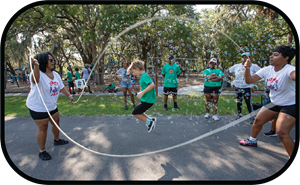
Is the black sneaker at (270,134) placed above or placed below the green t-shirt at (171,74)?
below

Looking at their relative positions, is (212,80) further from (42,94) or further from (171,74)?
(42,94)

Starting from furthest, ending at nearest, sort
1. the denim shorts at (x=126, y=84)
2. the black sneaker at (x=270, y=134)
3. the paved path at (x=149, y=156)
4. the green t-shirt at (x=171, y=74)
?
the denim shorts at (x=126, y=84) < the green t-shirt at (x=171, y=74) < the black sneaker at (x=270, y=134) < the paved path at (x=149, y=156)

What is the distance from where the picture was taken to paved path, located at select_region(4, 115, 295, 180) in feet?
8.59

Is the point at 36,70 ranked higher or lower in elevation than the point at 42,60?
lower

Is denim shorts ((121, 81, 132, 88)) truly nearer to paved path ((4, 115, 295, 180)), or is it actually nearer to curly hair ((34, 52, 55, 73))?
paved path ((4, 115, 295, 180))

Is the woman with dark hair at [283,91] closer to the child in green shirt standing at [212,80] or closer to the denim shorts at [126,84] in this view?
the child in green shirt standing at [212,80]

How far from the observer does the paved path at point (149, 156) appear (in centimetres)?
262

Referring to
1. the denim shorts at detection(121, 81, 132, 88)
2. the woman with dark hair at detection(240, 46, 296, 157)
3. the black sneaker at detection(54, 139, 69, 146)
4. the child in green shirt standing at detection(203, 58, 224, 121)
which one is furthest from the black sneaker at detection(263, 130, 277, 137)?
the black sneaker at detection(54, 139, 69, 146)

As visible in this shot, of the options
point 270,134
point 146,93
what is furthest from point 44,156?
point 270,134

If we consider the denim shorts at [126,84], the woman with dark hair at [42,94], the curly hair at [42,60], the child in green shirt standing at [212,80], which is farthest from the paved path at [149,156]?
the denim shorts at [126,84]

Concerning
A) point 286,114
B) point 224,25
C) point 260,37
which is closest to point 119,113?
point 286,114

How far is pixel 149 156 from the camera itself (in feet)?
10.3

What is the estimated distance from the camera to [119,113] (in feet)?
20.0

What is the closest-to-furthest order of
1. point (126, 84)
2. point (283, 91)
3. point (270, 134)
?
point (283, 91), point (270, 134), point (126, 84)
